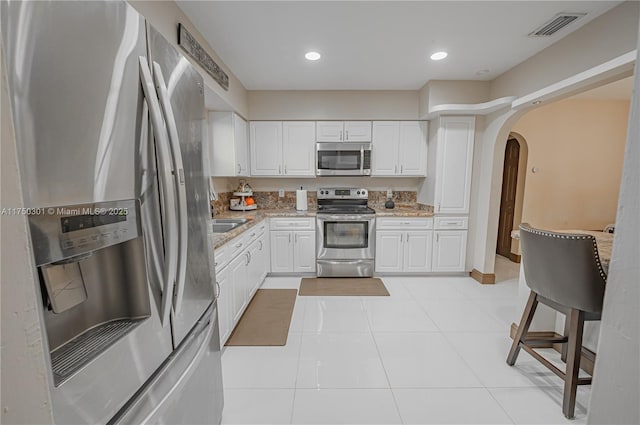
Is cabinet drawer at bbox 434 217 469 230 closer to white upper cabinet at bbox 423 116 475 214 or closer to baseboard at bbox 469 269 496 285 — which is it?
white upper cabinet at bbox 423 116 475 214

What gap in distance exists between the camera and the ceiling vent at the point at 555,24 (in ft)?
6.86

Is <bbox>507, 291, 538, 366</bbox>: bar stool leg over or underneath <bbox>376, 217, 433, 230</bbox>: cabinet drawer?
underneath

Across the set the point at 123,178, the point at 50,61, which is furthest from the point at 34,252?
the point at 50,61

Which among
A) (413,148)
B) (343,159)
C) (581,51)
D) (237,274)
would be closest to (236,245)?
(237,274)

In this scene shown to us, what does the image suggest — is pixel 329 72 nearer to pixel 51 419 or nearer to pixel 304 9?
pixel 304 9

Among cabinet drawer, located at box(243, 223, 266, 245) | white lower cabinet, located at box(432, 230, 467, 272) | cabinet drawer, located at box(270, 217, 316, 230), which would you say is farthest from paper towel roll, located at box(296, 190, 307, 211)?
white lower cabinet, located at box(432, 230, 467, 272)

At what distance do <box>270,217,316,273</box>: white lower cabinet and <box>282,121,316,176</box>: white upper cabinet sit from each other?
76 cm

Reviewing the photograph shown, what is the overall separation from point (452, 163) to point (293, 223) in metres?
2.28

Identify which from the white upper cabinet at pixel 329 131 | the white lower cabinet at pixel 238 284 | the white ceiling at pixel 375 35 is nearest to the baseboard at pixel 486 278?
the white ceiling at pixel 375 35

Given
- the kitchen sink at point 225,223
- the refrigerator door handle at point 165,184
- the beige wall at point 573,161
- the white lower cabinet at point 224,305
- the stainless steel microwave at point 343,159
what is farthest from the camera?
the beige wall at point 573,161

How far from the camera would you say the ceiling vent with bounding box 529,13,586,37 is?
2092mm

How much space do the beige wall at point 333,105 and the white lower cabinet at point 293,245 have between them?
5.00 ft

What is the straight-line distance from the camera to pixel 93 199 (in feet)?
2.10

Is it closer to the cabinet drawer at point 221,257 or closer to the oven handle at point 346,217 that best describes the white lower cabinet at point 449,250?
the oven handle at point 346,217
